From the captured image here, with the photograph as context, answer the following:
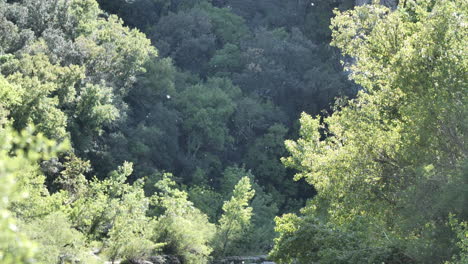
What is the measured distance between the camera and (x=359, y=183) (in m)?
18.4

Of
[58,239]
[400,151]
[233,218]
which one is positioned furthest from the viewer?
[233,218]

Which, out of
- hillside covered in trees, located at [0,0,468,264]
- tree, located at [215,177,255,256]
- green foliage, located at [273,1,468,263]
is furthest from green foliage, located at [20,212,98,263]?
tree, located at [215,177,255,256]

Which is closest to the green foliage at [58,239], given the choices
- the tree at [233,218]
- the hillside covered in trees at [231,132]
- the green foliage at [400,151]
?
the hillside covered in trees at [231,132]

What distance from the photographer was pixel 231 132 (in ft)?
207

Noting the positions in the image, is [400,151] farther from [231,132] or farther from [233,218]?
[231,132]

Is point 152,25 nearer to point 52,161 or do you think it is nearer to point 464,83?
point 52,161

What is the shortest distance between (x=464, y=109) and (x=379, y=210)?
3.66 metres

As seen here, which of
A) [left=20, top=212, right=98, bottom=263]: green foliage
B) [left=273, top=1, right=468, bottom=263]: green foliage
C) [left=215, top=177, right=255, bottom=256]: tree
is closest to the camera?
[left=273, top=1, right=468, bottom=263]: green foliage

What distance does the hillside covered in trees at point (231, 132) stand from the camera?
1622cm

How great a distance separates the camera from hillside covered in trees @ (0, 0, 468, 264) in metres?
16.2

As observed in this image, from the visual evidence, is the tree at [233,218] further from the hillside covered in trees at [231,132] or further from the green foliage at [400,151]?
the green foliage at [400,151]

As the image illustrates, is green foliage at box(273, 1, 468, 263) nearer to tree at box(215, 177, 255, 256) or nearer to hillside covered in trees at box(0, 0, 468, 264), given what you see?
hillside covered in trees at box(0, 0, 468, 264)

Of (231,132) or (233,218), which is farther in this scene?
(231,132)

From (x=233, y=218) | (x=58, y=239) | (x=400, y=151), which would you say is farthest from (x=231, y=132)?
(x=400, y=151)
